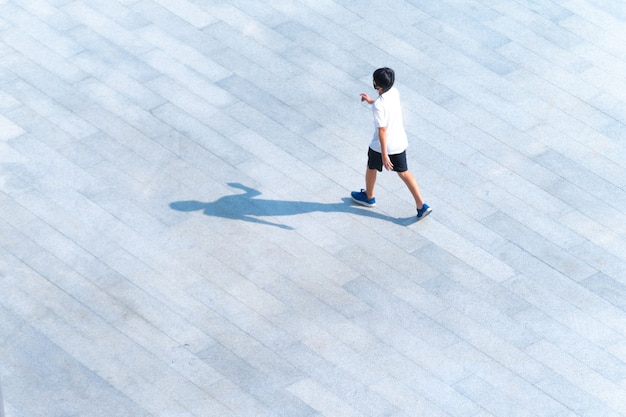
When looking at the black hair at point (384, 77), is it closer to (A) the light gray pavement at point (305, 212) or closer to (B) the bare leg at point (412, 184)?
(B) the bare leg at point (412, 184)

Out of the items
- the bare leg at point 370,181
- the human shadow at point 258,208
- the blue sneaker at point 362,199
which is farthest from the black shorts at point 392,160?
the human shadow at point 258,208

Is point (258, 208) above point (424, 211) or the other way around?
the other way around

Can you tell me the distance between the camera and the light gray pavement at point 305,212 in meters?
9.18

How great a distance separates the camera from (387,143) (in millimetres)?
10203

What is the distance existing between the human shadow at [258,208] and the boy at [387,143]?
0.13 metres

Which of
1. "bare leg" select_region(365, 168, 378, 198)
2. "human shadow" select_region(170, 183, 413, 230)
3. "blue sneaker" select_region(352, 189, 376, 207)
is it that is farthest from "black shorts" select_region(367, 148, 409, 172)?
"human shadow" select_region(170, 183, 413, 230)

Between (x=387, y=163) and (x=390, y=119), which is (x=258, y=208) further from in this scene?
(x=390, y=119)

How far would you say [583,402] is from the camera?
9023mm

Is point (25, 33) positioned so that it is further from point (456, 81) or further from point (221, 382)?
point (221, 382)

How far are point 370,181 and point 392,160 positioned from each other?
0.33 meters

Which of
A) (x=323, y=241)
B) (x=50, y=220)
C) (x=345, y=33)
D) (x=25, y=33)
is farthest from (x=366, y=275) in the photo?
(x=25, y=33)

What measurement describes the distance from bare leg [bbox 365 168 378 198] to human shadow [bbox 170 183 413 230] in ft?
0.62

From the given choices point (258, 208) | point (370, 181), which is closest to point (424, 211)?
point (370, 181)

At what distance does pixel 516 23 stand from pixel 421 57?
51.4 inches
